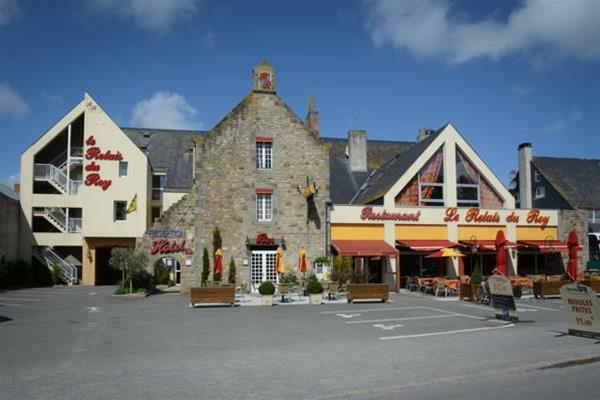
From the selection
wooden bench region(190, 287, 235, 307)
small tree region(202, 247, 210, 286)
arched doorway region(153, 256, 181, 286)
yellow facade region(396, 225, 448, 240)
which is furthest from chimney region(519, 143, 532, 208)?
wooden bench region(190, 287, 235, 307)

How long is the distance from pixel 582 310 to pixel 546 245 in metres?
19.3

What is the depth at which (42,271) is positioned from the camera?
3416 cm

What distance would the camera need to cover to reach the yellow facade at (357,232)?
27844 millimetres

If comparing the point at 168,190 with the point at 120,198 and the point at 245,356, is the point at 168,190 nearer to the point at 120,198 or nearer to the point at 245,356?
the point at 120,198

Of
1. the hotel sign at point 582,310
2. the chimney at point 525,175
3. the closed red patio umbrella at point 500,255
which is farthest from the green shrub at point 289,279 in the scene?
the chimney at point 525,175

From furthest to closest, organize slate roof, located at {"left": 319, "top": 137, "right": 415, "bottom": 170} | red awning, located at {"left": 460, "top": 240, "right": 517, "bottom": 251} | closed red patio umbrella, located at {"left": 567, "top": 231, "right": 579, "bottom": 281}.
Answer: slate roof, located at {"left": 319, "top": 137, "right": 415, "bottom": 170}
red awning, located at {"left": 460, "top": 240, "right": 517, "bottom": 251}
closed red patio umbrella, located at {"left": 567, "top": 231, "right": 579, "bottom": 281}

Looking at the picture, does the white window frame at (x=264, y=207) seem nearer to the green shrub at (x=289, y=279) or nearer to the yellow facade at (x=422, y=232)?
the green shrub at (x=289, y=279)

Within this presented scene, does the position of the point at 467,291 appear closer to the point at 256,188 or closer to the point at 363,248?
the point at 363,248

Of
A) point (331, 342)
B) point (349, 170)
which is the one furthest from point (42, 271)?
point (331, 342)

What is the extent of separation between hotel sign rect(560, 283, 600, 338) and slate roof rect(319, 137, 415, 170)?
111 feet

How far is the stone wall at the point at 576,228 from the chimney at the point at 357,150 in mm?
12813

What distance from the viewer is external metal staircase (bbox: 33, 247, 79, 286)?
3462 cm

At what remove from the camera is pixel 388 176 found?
31406 mm

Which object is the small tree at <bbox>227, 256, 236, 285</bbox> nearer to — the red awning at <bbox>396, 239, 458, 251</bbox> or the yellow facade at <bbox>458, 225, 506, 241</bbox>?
the red awning at <bbox>396, 239, 458, 251</bbox>
